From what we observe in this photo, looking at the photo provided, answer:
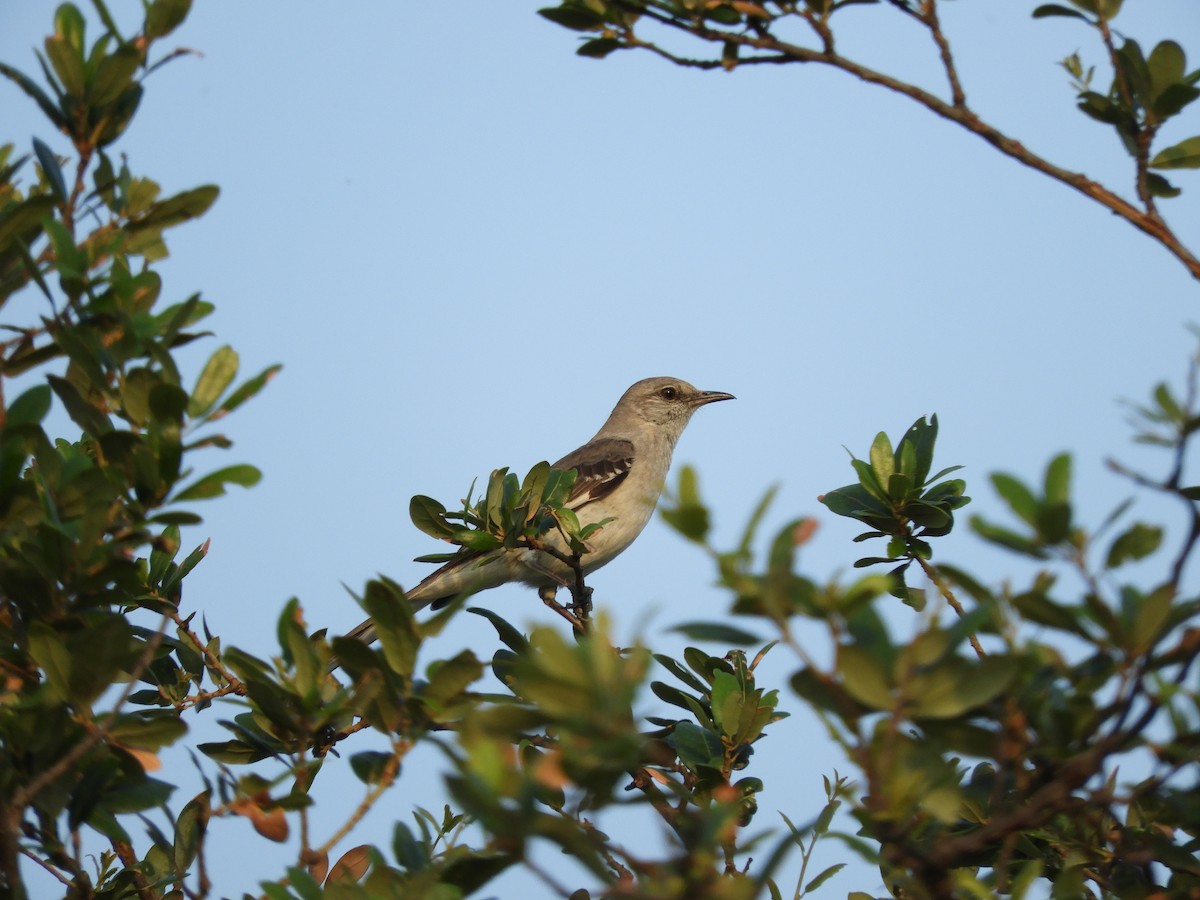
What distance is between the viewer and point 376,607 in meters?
2.25

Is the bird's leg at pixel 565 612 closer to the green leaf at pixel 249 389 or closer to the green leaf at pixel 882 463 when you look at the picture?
the green leaf at pixel 882 463

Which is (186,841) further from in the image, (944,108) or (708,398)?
(708,398)

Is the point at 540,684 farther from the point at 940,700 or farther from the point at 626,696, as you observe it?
the point at 940,700

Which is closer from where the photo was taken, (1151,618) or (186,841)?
(1151,618)

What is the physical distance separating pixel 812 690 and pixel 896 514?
105 inches

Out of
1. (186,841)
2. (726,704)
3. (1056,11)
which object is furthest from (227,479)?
(1056,11)

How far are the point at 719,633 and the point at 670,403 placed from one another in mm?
9428

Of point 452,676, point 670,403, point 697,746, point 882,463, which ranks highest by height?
point 670,403

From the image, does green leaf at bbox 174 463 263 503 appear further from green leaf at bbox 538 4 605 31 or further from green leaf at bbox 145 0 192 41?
green leaf at bbox 538 4 605 31

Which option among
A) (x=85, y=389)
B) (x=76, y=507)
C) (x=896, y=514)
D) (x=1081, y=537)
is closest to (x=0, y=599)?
(x=76, y=507)

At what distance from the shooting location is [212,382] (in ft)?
8.64

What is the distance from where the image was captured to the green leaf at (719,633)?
178cm

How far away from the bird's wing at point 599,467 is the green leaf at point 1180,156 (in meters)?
6.28

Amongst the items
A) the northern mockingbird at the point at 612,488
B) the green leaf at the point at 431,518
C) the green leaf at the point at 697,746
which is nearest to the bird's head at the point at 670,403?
the northern mockingbird at the point at 612,488
